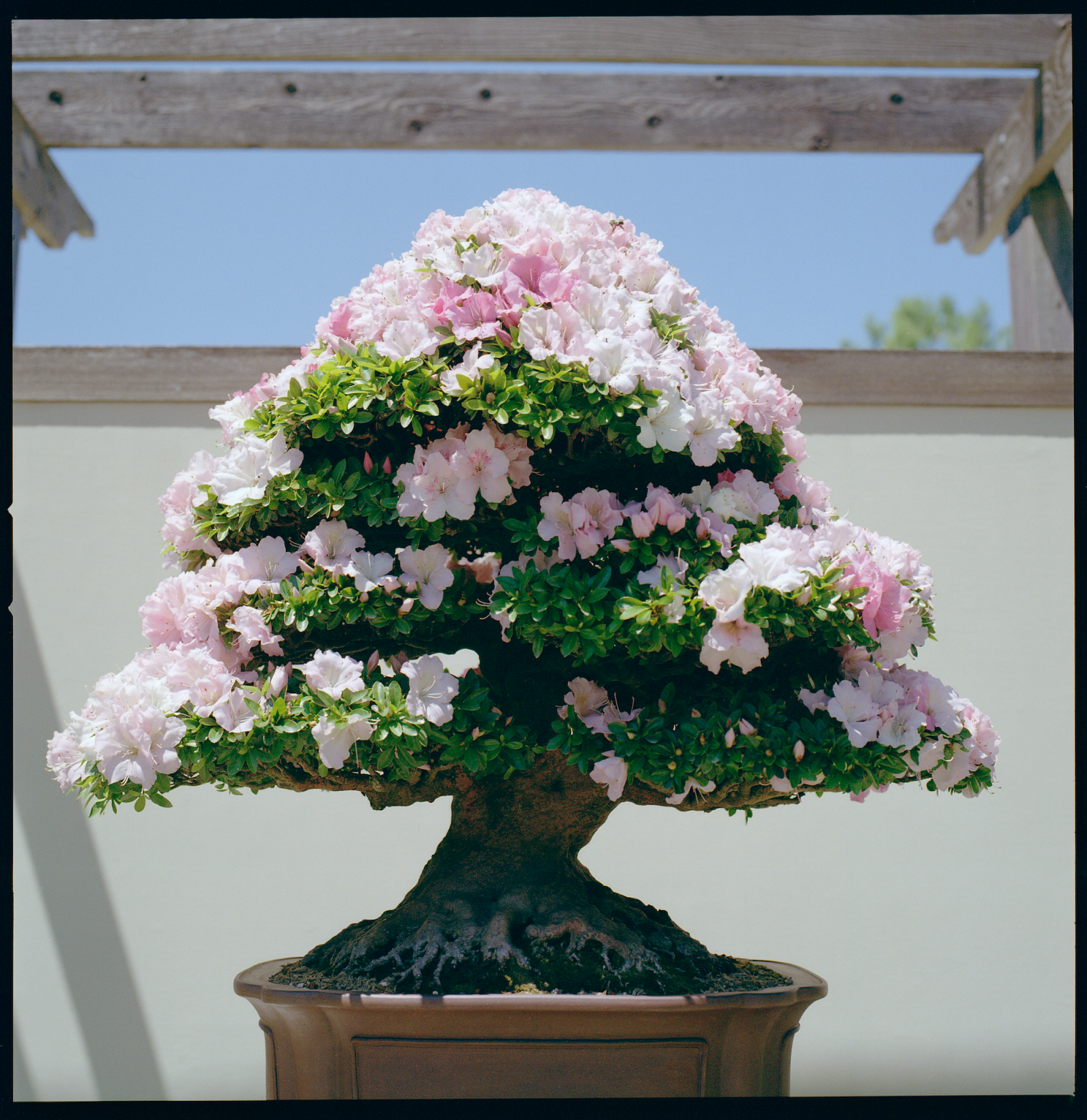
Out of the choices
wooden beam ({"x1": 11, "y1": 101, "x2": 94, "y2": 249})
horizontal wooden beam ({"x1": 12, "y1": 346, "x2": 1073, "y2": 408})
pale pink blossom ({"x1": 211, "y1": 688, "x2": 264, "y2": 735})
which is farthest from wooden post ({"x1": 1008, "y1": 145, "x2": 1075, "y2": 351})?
wooden beam ({"x1": 11, "y1": 101, "x2": 94, "y2": 249})

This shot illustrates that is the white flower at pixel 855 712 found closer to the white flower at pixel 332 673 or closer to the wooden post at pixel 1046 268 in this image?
the white flower at pixel 332 673

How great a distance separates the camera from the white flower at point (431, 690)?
1.18 m

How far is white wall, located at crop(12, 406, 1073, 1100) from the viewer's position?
229 cm

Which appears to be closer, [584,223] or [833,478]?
[584,223]

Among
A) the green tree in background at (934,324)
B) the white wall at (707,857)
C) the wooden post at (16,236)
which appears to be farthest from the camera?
the green tree in background at (934,324)

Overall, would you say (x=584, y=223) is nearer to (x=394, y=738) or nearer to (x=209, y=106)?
(x=394, y=738)

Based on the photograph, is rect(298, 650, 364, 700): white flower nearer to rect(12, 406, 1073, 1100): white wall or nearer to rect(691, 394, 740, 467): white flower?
rect(691, 394, 740, 467): white flower

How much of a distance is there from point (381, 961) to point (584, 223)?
3.14 ft

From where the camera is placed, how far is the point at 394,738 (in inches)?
45.6

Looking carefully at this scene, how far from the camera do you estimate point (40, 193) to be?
264cm

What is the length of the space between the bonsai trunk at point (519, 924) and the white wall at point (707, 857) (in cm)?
87

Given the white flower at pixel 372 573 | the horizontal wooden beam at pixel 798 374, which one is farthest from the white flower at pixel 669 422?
the horizontal wooden beam at pixel 798 374

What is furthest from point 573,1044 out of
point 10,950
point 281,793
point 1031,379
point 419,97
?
point 419,97

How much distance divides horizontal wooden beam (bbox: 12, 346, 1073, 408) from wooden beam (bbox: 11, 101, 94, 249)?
400 mm
